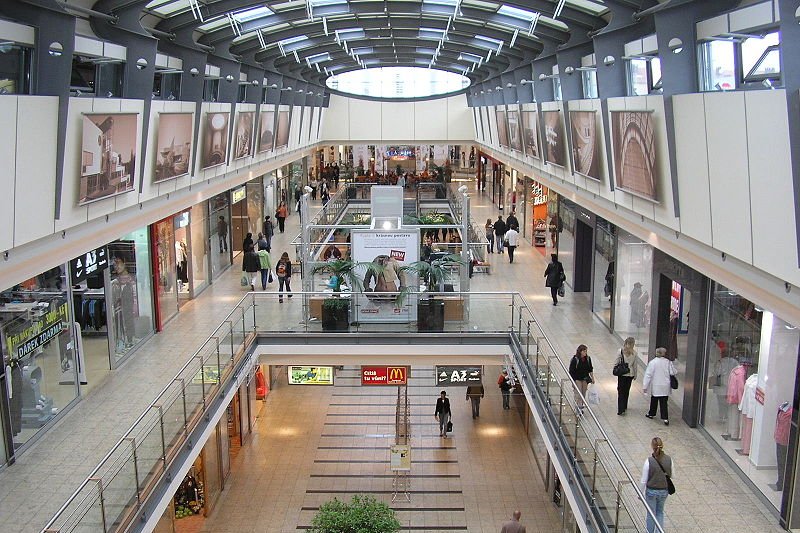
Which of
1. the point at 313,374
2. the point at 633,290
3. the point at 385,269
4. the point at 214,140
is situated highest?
the point at 214,140

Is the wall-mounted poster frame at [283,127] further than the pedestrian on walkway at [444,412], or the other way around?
the wall-mounted poster frame at [283,127]

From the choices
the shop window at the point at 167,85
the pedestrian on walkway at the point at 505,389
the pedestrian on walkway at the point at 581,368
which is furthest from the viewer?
the pedestrian on walkway at the point at 505,389

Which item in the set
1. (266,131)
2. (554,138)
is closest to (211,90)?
(266,131)

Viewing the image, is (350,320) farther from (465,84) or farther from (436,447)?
(465,84)

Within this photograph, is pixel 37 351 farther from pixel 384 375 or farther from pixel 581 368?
pixel 581 368

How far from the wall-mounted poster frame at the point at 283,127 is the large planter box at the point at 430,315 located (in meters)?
11.1

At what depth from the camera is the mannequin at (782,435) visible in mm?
9367

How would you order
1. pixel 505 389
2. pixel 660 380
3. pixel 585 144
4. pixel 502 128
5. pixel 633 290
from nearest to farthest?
pixel 660 380
pixel 585 144
pixel 633 290
pixel 505 389
pixel 502 128

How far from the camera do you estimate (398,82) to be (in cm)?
4097

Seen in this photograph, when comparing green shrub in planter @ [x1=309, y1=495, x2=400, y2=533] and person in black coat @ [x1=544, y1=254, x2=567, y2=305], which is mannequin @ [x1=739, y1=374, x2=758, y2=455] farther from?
person in black coat @ [x1=544, y1=254, x2=567, y2=305]

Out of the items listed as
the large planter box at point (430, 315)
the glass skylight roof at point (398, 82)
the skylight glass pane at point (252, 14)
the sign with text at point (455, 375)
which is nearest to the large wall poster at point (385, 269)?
the large planter box at point (430, 315)

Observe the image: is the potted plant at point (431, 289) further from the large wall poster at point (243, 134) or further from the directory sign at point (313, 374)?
the large wall poster at point (243, 134)

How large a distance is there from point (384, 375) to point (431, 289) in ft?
6.89

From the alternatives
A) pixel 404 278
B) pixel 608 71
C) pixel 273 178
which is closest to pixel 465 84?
pixel 273 178
